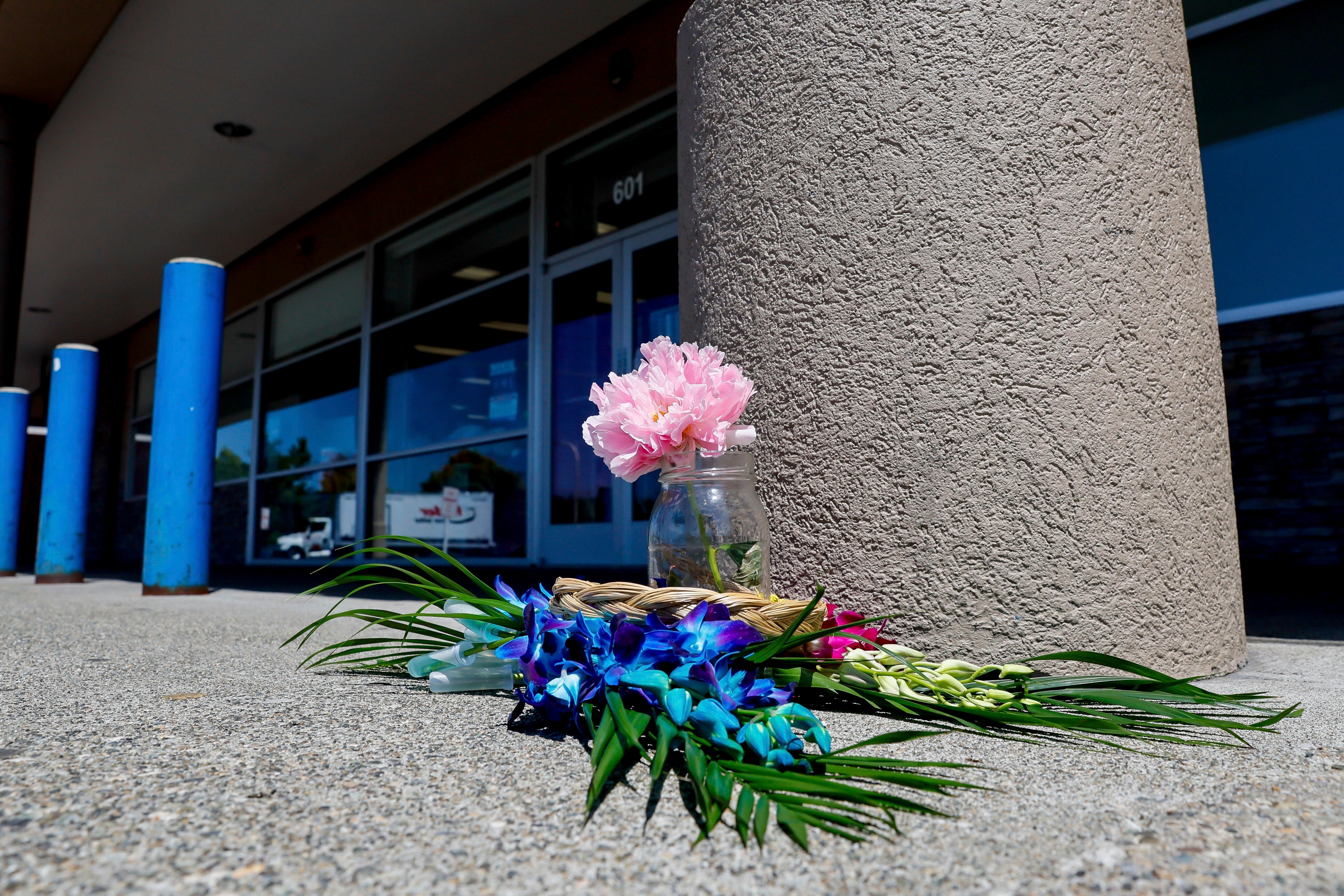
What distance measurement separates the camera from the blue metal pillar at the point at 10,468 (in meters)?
7.40

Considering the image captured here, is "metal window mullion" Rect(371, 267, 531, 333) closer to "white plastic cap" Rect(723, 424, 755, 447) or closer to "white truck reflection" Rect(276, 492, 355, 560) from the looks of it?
"white truck reflection" Rect(276, 492, 355, 560)

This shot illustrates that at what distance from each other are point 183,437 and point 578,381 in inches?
98.6

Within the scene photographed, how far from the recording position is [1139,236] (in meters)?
1.73

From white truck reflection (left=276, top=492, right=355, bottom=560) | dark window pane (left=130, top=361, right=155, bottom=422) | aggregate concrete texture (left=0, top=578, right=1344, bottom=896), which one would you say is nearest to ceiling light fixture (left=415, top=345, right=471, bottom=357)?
white truck reflection (left=276, top=492, right=355, bottom=560)

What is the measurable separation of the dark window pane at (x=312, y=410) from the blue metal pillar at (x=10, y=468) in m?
2.49

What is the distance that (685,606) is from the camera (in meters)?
1.25

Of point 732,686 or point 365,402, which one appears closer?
point 732,686

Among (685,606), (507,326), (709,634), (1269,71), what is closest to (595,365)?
(507,326)

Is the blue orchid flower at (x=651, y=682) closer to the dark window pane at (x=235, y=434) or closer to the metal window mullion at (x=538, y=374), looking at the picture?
the metal window mullion at (x=538, y=374)

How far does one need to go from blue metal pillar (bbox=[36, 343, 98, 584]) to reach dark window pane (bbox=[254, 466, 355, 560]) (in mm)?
2256

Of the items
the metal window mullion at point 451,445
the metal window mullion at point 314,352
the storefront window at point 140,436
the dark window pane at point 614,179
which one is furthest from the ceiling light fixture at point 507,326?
the storefront window at point 140,436

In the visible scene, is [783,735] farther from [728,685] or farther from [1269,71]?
[1269,71]

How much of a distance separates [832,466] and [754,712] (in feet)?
2.65

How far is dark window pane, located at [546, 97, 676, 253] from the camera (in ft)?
18.5
